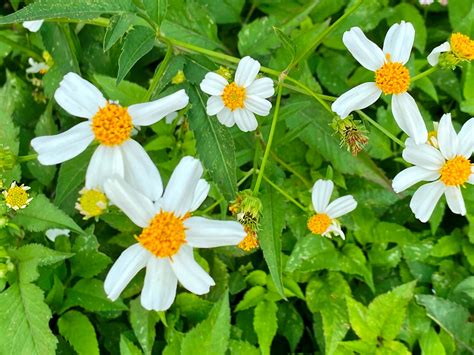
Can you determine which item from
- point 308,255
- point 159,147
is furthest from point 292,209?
point 159,147

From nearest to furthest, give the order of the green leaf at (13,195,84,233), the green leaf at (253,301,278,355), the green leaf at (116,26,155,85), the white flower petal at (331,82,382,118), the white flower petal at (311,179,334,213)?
the green leaf at (116,26,155,85)
the white flower petal at (331,82,382,118)
the green leaf at (13,195,84,233)
the white flower petal at (311,179,334,213)
the green leaf at (253,301,278,355)

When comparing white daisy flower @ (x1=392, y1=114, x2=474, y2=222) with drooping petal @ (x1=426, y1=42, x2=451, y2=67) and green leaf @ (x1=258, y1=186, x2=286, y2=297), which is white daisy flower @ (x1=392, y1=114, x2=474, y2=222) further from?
green leaf @ (x1=258, y1=186, x2=286, y2=297)

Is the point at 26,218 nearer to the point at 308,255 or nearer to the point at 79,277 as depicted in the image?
the point at 79,277

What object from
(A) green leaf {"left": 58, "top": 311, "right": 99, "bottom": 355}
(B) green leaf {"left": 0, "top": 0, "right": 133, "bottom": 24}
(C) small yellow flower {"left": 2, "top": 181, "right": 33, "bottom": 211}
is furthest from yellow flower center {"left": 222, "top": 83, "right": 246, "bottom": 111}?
(A) green leaf {"left": 58, "top": 311, "right": 99, "bottom": 355}

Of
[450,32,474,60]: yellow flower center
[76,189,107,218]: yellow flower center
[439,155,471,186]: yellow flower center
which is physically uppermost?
[450,32,474,60]: yellow flower center

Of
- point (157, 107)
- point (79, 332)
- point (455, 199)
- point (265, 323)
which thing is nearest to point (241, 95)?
point (157, 107)
